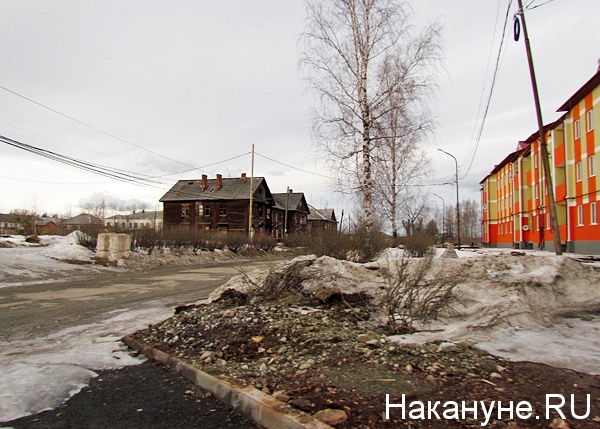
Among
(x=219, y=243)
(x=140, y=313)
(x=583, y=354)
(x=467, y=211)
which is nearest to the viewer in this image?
(x=583, y=354)

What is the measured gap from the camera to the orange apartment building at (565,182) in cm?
2286

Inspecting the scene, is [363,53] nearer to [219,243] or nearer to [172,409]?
[172,409]

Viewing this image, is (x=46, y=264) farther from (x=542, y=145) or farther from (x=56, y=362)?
(x=542, y=145)

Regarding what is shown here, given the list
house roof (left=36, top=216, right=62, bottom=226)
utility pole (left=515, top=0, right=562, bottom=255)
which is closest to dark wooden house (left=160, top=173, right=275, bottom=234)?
utility pole (left=515, top=0, right=562, bottom=255)

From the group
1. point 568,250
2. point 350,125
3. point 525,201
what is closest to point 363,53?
point 350,125

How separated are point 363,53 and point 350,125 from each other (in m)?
2.75

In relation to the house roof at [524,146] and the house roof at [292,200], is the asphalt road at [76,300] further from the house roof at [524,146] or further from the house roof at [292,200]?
the house roof at [292,200]

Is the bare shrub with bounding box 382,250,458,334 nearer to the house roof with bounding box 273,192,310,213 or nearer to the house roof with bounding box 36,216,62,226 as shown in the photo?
the house roof with bounding box 273,192,310,213

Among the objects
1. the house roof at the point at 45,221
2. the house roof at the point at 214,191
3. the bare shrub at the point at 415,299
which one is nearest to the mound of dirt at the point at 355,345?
the bare shrub at the point at 415,299

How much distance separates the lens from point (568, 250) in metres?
25.5

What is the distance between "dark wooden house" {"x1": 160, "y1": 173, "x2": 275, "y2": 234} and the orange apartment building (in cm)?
2911

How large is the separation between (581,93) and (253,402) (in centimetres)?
2778

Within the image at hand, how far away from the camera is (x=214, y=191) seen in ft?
169

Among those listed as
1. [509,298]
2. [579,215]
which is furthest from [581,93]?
[509,298]
